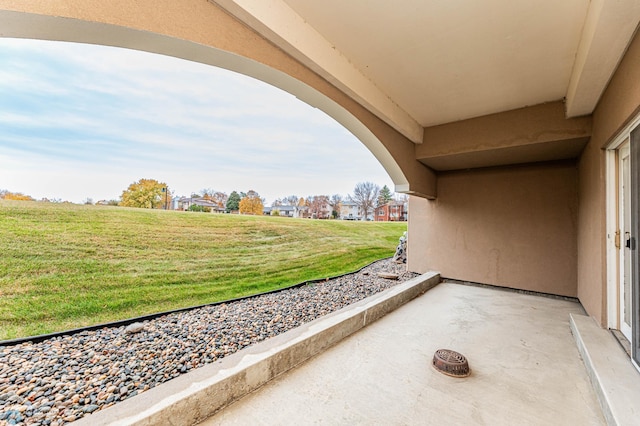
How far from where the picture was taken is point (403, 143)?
4.34m

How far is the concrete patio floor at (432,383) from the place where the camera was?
1.62m

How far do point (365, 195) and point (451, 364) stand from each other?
14.5 m

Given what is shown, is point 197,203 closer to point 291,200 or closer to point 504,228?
point 291,200

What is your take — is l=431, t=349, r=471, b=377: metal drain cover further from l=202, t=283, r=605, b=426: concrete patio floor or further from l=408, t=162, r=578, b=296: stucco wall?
l=408, t=162, r=578, b=296: stucco wall

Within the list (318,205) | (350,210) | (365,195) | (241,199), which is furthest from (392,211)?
(241,199)

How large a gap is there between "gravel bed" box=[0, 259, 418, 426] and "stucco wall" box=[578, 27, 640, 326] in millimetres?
3245

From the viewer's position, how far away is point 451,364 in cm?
211

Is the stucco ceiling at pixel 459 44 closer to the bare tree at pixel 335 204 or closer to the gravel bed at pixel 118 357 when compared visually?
the gravel bed at pixel 118 357

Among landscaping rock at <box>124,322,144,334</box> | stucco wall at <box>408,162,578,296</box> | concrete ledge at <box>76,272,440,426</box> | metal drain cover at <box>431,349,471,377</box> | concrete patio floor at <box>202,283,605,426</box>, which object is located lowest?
landscaping rock at <box>124,322,144,334</box>

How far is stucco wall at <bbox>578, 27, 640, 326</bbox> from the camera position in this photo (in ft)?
6.63

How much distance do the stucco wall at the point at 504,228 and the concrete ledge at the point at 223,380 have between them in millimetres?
3639

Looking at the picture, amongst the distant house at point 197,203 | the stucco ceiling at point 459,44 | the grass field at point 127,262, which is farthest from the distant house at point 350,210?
the stucco ceiling at point 459,44

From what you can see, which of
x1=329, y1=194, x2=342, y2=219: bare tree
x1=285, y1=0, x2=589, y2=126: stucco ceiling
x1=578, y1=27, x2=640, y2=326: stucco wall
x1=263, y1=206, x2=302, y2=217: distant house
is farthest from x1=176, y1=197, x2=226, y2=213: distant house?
x1=578, y1=27, x2=640, y2=326: stucco wall

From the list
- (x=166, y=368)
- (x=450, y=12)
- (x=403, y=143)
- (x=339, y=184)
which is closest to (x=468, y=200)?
(x=403, y=143)
